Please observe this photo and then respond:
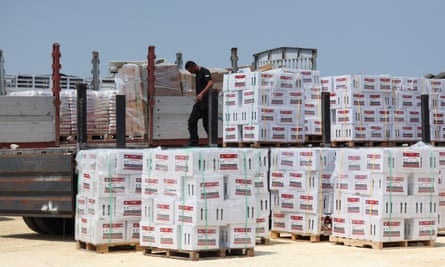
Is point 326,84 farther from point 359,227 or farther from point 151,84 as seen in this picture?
point 359,227

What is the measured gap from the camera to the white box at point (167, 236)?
1110cm

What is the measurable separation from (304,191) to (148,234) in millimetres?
3204

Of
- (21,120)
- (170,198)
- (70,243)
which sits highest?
(21,120)

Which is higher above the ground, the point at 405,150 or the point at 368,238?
the point at 405,150

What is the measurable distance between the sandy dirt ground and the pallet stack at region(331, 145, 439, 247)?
0.27 meters

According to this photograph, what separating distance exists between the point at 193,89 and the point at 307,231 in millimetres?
4322

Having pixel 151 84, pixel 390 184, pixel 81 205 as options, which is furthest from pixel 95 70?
pixel 390 184

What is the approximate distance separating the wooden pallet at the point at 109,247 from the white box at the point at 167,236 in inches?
35.2

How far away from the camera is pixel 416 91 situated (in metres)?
17.6

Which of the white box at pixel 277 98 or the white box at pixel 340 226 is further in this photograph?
the white box at pixel 277 98

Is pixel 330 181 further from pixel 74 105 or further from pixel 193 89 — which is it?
pixel 74 105

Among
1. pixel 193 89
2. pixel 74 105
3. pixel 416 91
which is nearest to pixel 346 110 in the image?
pixel 416 91

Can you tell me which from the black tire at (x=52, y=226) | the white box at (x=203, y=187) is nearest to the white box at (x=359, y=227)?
the white box at (x=203, y=187)

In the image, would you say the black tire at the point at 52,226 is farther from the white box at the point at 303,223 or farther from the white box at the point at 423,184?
the white box at the point at 423,184
